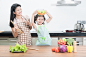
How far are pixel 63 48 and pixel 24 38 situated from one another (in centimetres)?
101

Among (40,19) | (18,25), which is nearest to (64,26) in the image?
(40,19)

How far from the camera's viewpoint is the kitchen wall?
3.33 m

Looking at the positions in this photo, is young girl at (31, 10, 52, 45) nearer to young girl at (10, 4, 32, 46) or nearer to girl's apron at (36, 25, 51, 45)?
girl's apron at (36, 25, 51, 45)

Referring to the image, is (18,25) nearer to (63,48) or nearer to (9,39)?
(9,39)

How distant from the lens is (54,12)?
3346 mm

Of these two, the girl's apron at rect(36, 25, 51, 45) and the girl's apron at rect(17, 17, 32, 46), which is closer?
the girl's apron at rect(36, 25, 51, 45)

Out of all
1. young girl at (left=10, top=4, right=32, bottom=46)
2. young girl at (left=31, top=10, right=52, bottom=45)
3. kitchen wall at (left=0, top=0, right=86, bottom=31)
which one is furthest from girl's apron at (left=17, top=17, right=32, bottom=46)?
kitchen wall at (left=0, top=0, right=86, bottom=31)

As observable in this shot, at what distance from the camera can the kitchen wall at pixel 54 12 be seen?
131 inches

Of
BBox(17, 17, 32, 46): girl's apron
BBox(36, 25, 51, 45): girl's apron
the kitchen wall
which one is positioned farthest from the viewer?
the kitchen wall

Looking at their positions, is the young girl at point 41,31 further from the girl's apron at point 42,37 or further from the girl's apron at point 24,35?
→ the girl's apron at point 24,35

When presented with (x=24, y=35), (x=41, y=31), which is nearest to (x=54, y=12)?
(x=41, y=31)

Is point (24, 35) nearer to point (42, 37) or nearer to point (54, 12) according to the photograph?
point (42, 37)

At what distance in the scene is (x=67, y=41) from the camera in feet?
4.89

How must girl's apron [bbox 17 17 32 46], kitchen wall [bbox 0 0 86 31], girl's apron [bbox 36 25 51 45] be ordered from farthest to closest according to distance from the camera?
kitchen wall [bbox 0 0 86 31] → girl's apron [bbox 17 17 32 46] → girl's apron [bbox 36 25 51 45]
